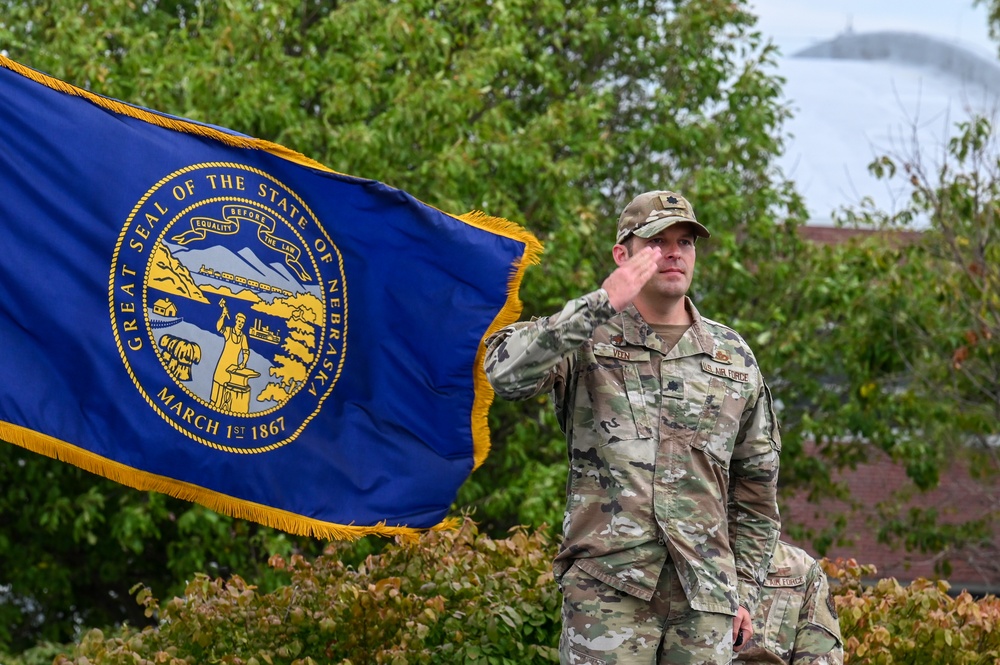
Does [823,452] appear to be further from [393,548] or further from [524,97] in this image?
[393,548]

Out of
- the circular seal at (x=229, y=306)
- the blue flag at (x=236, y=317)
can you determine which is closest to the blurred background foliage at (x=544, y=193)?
the blue flag at (x=236, y=317)

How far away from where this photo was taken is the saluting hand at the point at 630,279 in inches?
153

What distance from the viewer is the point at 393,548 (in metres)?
5.89

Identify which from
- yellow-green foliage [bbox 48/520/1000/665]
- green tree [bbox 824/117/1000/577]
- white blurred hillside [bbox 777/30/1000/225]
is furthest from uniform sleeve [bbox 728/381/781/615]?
white blurred hillside [bbox 777/30/1000/225]

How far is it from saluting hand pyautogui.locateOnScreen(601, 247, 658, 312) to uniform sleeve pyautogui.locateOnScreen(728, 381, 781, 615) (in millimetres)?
734

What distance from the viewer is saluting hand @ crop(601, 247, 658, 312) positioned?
389 centimetres

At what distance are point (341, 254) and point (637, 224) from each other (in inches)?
57.5

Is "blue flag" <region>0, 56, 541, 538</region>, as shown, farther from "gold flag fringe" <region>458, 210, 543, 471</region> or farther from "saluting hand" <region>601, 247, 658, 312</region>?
"saluting hand" <region>601, 247, 658, 312</region>

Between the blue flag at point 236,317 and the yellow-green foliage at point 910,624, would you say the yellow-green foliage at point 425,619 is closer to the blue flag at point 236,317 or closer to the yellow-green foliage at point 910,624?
the yellow-green foliage at point 910,624

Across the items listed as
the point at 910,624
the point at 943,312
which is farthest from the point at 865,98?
the point at 910,624

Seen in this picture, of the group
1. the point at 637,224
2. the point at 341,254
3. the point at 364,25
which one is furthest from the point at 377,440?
the point at 364,25

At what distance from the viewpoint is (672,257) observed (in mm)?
4195

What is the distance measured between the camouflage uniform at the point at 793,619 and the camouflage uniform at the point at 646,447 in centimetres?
41

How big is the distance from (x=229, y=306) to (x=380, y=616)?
1.46 m
